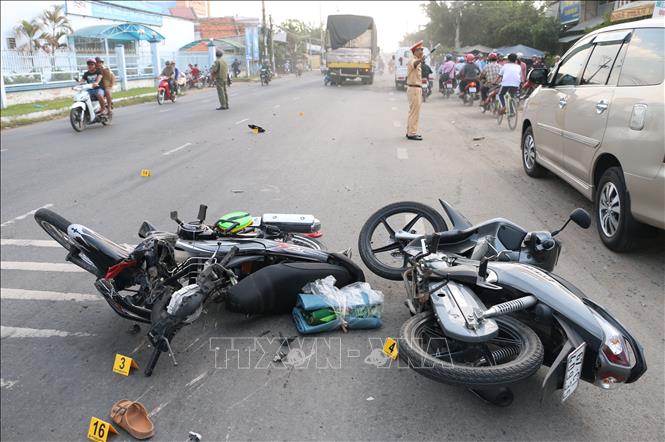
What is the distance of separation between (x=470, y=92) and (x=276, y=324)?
53.5ft

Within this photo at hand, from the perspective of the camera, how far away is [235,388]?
10.0ft

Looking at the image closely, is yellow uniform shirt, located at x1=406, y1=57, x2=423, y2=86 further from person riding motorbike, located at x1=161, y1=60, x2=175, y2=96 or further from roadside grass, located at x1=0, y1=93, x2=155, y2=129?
person riding motorbike, located at x1=161, y1=60, x2=175, y2=96

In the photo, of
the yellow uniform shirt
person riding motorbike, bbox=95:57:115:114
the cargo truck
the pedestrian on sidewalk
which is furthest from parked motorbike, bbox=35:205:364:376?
the cargo truck

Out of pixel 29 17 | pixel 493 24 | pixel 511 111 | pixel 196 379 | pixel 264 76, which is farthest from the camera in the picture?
pixel 493 24

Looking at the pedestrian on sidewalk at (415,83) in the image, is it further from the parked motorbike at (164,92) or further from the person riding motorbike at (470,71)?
the parked motorbike at (164,92)

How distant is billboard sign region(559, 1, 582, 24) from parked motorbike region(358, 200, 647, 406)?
27.8 metres

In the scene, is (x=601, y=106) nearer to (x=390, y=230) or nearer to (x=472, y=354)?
(x=390, y=230)

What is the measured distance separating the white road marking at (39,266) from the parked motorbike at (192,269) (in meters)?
1.30

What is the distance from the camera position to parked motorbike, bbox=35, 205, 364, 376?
3.30m

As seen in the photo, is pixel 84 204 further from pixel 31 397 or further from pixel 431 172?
pixel 431 172

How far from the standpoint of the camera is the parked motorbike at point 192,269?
330 centimetres

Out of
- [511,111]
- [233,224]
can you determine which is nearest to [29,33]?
[511,111]

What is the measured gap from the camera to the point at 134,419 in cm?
278

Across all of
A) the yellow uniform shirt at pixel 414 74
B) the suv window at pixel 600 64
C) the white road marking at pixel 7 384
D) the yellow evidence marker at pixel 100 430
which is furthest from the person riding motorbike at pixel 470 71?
the yellow evidence marker at pixel 100 430
